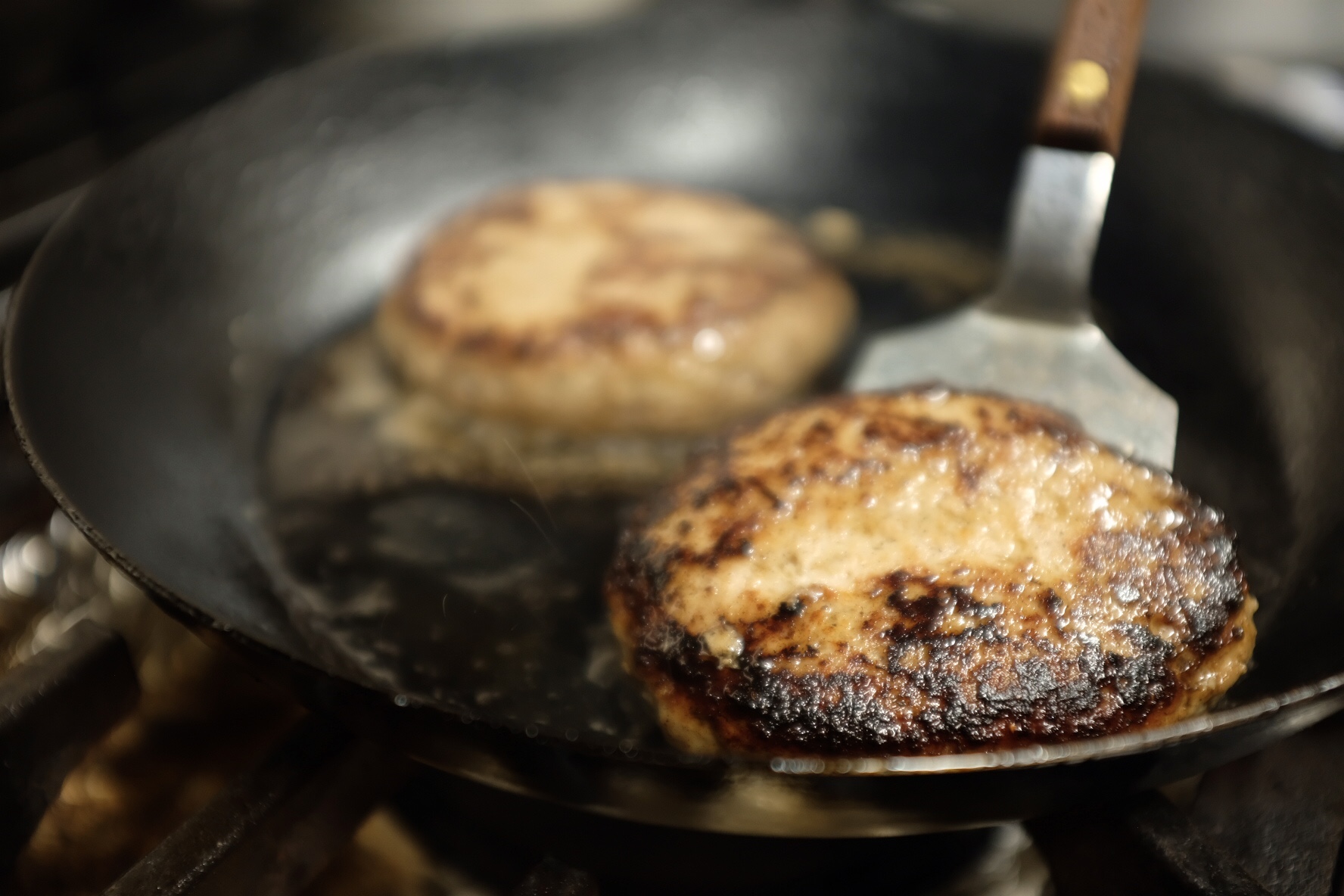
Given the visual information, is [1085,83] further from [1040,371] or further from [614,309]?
Answer: [614,309]

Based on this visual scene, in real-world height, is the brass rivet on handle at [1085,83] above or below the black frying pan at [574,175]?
above

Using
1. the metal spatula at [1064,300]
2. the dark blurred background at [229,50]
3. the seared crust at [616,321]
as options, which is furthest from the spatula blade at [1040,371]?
the dark blurred background at [229,50]

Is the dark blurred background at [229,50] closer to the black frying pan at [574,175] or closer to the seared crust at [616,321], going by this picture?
the black frying pan at [574,175]

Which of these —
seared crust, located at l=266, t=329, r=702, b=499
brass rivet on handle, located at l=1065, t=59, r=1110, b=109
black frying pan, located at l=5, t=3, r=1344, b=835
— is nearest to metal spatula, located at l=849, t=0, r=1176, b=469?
brass rivet on handle, located at l=1065, t=59, r=1110, b=109

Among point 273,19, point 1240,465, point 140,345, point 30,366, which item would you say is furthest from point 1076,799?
point 273,19

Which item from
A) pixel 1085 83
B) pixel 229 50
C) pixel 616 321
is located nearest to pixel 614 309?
pixel 616 321

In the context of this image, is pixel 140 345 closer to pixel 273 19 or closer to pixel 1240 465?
pixel 273 19
